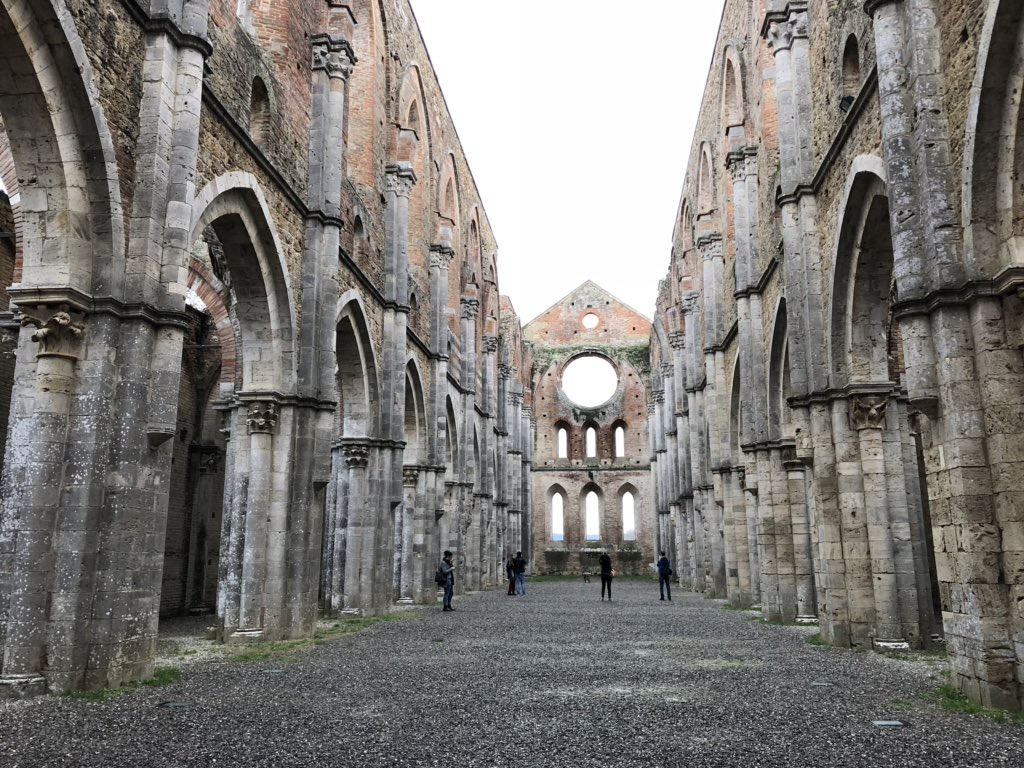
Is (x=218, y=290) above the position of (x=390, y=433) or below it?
above

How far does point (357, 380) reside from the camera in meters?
17.5

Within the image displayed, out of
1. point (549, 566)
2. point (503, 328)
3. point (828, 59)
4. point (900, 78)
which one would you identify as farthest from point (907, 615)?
point (549, 566)

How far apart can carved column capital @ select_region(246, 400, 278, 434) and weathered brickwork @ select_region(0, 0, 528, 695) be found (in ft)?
0.15

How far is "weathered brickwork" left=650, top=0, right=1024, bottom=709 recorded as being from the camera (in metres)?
7.05

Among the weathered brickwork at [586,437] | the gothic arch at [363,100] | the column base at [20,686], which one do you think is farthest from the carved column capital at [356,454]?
the weathered brickwork at [586,437]

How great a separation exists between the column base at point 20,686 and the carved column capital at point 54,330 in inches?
109

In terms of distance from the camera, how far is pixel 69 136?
7.67 meters

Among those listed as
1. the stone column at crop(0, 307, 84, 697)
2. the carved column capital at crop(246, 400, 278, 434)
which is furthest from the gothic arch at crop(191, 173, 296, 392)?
the stone column at crop(0, 307, 84, 697)

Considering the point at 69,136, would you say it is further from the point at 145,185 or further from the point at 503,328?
the point at 503,328

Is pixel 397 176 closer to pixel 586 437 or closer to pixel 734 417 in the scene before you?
pixel 734 417

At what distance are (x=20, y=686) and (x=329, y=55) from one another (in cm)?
1088

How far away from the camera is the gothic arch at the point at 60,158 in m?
7.24

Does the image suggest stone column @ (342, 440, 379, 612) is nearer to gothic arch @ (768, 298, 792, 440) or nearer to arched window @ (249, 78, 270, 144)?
arched window @ (249, 78, 270, 144)

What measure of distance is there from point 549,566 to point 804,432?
34.3 m
